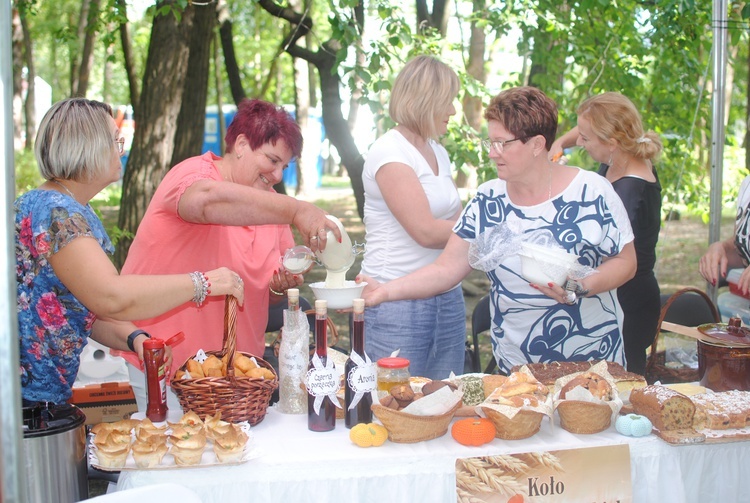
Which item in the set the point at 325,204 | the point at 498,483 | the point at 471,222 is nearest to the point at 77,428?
the point at 498,483

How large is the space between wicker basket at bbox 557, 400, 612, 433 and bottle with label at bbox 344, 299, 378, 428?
509 mm

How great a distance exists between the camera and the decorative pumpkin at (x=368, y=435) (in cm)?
191

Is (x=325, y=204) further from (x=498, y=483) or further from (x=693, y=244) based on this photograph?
(x=498, y=483)

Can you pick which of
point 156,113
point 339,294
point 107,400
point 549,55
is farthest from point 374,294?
point 156,113

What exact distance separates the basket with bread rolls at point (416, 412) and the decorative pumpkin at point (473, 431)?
0.04 meters

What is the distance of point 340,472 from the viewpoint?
72.9 inches

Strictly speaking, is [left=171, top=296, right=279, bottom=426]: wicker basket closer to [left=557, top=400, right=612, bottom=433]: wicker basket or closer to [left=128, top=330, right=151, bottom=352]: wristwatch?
[left=128, top=330, right=151, bottom=352]: wristwatch

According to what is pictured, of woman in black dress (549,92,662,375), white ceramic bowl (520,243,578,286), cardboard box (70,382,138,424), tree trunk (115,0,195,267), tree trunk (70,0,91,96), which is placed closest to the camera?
white ceramic bowl (520,243,578,286)

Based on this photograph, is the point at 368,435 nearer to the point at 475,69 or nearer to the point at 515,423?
the point at 515,423

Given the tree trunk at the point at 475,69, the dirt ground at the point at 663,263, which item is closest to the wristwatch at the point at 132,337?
the dirt ground at the point at 663,263

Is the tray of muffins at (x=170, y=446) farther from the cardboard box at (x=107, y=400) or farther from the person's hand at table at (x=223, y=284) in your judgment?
the cardboard box at (x=107, y=400)

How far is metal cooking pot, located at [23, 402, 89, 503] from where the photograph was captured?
1.79 m

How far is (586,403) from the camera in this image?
1.99 meters

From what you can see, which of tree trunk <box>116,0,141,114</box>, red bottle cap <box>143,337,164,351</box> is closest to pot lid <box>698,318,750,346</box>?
red bottle cap <box>143,337,164,351</box>
